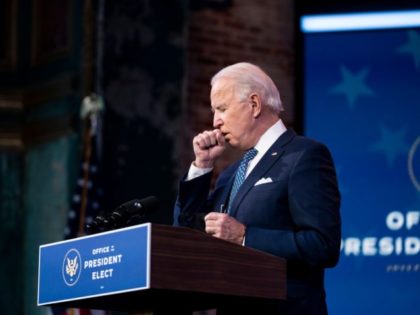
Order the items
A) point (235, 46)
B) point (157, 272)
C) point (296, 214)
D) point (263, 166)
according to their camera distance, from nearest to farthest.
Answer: point (157, 272), point (296, 214), point (263, 166), point (235, 46)

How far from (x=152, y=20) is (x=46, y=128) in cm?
115

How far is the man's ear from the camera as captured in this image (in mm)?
4465

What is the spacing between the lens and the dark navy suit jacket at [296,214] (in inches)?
160

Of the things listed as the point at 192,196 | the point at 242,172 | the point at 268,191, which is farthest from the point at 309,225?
the point at 192,196

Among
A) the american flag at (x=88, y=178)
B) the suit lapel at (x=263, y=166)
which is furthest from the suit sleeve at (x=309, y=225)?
the american flag at (x=88, y=178)

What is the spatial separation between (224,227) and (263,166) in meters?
0.42

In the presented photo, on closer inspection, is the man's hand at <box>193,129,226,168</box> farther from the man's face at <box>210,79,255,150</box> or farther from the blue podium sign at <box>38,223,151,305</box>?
the blue podium sign at <box>38,223,151,305</box>

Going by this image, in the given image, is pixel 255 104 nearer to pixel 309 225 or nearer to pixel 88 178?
pixel 309 225

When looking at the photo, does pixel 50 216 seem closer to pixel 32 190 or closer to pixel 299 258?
pixel 32 190

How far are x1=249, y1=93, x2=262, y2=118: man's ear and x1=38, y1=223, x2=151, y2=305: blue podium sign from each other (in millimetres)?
972

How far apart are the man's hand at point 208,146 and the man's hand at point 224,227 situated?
48 centimetres

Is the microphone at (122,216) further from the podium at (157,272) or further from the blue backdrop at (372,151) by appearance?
the blue backdrop at (372,151)

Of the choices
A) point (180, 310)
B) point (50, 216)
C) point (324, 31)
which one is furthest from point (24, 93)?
point (180, 310)

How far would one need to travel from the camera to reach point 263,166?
4359 mm
